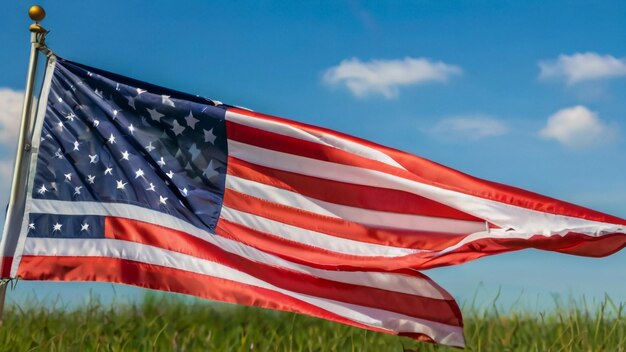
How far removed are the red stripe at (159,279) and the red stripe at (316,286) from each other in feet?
0.49

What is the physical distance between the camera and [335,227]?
7.17 meters

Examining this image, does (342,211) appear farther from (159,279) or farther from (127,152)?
(127,152)

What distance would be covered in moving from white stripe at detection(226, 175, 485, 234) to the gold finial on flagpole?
1824 mm

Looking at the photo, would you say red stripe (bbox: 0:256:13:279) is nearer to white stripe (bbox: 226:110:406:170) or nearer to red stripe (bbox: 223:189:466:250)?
red stripe (bbox: 223:189:466:250)

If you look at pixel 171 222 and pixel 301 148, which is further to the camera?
pixel 301 148

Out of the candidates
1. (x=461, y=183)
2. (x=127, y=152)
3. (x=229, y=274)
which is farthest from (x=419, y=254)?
(x=127, y=152)

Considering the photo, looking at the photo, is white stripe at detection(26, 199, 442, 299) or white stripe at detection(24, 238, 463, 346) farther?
white stripe at detection(26, 199, 442, 299)

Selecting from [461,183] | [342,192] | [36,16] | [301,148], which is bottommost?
[342,192]

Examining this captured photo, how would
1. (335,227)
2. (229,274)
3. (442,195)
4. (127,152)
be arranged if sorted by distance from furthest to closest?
(127,152)
(335,227)
(442,195)
(229,274)

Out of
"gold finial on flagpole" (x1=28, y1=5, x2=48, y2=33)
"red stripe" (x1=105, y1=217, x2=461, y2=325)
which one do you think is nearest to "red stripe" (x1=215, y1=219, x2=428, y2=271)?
"red stripe" (x1=105, y1=217, x2=461, y2=325)

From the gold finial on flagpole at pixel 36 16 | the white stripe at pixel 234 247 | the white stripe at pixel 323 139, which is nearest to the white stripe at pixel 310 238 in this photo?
the white stripe at pixel 234 247

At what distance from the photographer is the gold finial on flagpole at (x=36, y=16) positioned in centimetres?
745

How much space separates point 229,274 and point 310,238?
2.13 feet

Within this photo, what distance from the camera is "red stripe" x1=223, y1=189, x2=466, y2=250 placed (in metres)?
7.07
